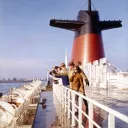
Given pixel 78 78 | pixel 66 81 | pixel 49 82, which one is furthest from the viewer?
pixel 49 82

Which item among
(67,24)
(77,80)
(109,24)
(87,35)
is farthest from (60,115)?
(109,24)

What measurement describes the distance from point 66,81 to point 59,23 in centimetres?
1052

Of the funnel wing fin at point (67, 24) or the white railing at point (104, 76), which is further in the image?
the funnel wing fin at point (67, 24)

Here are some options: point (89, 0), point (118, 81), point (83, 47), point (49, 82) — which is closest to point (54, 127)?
point (118, 81)

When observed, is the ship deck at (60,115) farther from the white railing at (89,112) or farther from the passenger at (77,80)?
the passenger at (77,80)

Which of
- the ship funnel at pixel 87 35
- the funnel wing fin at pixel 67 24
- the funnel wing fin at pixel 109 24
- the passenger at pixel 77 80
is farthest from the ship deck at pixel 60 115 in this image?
the funnel wing fin at pixel 109 24

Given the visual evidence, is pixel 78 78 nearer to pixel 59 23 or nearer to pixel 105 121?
pixel 105 121

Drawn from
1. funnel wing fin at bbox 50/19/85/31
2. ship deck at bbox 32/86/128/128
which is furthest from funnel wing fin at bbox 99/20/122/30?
ship deck at bbox 32/86/128/128

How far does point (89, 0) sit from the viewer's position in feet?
75.3

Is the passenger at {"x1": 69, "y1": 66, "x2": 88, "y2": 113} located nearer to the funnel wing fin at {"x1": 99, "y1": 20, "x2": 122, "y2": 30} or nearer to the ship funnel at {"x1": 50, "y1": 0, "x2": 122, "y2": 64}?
the ship funnel at {"x1": 50, "y1": 0, "x2": 122, "y2": 64}

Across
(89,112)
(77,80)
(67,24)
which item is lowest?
(89,112)

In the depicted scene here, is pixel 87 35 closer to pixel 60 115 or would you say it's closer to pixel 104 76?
pixel 104 76

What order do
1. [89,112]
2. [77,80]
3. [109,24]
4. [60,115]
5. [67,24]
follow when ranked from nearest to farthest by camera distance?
[89,112], [77,80], [60,115], [67,24], [109,24]

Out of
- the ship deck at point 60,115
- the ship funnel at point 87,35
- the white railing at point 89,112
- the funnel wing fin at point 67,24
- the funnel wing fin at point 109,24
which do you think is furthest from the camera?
the funnel wing fin at point 109,24
